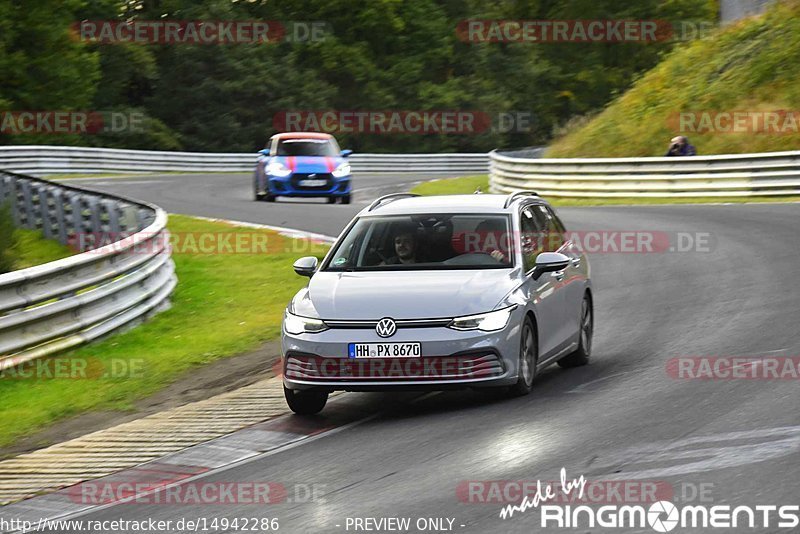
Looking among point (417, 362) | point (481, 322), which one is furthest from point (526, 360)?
point (417, 362)

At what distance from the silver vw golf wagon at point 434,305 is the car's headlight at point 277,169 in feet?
63.2

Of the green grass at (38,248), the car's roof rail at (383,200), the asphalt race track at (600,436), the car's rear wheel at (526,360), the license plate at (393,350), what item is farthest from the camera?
the green grass at (38,248)

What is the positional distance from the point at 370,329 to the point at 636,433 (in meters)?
2.08

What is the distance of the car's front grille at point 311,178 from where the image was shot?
30844 mm

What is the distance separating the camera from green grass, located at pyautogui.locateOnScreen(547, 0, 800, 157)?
119 ft

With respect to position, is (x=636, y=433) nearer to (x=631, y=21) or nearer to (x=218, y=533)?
(x=218, y=533)

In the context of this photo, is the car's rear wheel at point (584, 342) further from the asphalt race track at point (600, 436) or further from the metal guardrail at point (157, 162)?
the metal guardrail at point (157, 162)

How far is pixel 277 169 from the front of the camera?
1217 inches

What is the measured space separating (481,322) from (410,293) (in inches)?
22.1

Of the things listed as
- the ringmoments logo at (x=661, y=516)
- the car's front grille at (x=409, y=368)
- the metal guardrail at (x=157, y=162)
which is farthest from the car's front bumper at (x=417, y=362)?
the metal guardrail at (x=157, y=162)

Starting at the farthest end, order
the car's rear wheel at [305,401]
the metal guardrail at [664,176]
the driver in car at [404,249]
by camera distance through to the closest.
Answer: the metal guardrail at [664,176], the driver in car at [404,249], the car's rear wheel at [305,401]

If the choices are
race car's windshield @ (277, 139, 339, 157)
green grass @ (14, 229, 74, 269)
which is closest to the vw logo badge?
green grass @ (14, 229, 74, 269)

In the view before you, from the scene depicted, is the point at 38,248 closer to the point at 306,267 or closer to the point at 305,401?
the point at 306,267

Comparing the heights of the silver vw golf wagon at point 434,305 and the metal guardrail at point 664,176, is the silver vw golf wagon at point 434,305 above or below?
above
